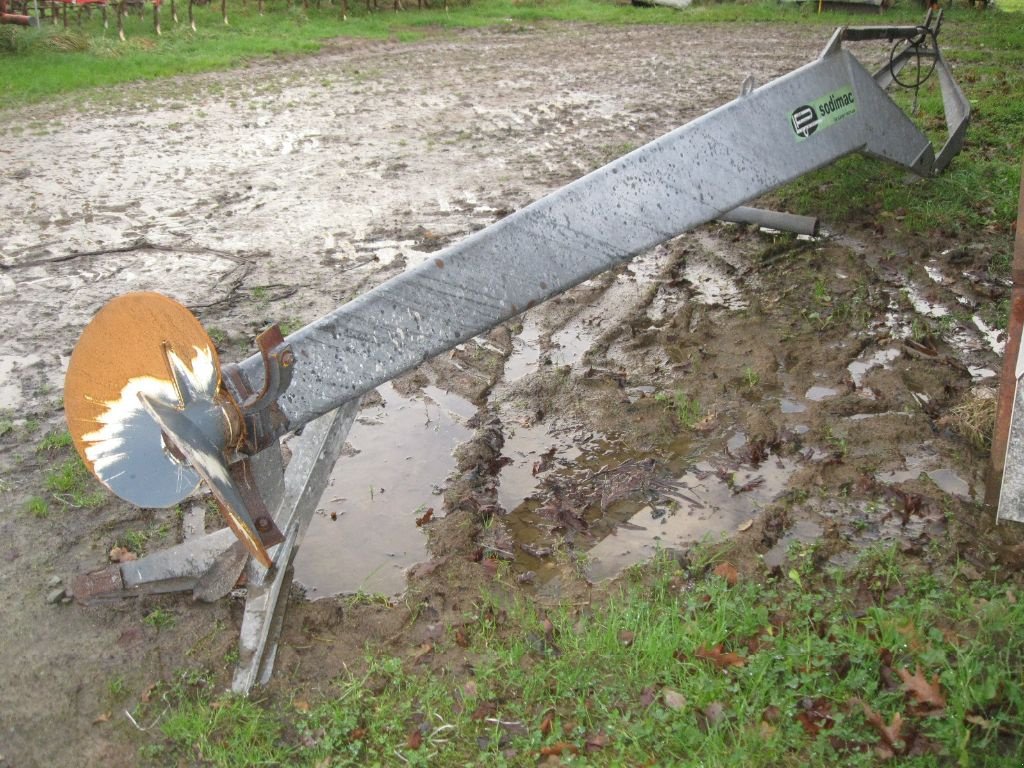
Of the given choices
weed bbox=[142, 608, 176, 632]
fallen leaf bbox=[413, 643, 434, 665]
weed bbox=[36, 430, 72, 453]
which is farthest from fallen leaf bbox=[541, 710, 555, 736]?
weed bbox=[36, 430, 72, 453]

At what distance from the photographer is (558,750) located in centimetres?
317

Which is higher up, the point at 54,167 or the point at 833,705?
the point at 54,167

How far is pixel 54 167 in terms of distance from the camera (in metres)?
9.59

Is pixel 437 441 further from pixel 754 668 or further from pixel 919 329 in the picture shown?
pixel 919 329

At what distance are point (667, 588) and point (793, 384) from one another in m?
1.87

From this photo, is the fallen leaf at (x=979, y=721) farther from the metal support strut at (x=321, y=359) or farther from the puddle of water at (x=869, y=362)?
the puddle of water at (x=869, y=362)

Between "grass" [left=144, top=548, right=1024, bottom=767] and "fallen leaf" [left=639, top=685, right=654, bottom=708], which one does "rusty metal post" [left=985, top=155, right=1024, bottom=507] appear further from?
"fallen leaf" [left=639, top=685, right=654, bottom=708]

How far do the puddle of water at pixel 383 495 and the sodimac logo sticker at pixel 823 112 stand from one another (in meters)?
2.24

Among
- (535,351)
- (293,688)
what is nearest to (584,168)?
(535,351)

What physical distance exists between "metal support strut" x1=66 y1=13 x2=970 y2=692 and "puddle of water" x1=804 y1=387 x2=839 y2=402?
1181 mm

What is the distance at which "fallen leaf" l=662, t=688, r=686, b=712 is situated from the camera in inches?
128

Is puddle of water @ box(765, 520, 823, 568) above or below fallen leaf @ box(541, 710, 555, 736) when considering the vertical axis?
above

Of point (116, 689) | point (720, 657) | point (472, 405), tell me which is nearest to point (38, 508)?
point (116, 689)

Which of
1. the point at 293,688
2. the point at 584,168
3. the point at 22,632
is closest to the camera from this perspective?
the point at 293,688
